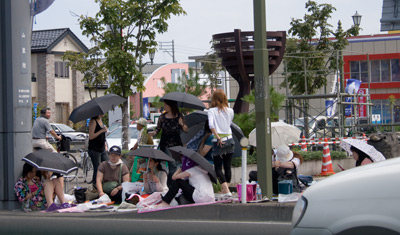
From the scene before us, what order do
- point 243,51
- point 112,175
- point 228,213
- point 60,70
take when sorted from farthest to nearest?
point 60,70 < point 243,51 < point 112,175 < point 228,213

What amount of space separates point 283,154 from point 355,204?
18.6 ft

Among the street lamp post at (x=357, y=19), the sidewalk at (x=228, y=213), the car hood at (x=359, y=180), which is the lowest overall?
the sidewalk at (x=228, y=213)

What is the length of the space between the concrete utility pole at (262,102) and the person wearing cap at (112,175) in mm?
2467

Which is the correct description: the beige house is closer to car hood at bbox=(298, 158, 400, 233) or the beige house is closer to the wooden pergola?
the wooden pergola

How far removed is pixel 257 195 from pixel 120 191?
2.44 metres

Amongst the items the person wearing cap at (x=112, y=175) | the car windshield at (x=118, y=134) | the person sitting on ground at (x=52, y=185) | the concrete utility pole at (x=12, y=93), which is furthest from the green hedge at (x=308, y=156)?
the car windshield at (x=118, y=134)

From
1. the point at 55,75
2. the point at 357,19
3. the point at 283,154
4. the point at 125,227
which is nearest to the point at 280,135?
the point at 283,154

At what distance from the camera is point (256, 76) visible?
962 centimetres

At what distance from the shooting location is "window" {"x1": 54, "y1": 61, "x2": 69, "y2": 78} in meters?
50.1

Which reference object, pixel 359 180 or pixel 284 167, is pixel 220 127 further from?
pixel 359 180

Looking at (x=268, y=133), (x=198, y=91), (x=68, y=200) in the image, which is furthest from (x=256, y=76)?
(x=198, y=91)

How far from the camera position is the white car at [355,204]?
175 inches

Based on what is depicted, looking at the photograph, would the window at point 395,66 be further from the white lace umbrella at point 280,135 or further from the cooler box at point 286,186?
the cooler box at point 286,186

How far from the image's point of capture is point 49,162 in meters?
9.77
